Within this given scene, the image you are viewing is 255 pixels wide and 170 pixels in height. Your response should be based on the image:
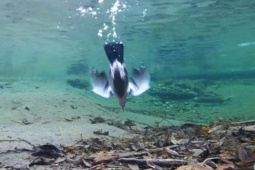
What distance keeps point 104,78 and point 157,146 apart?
1.25 meters

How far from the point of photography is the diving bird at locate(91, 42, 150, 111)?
3415 millimetres

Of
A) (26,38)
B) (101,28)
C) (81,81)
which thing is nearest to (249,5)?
(101,28)

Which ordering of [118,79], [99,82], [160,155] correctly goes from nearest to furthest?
1. [118,79]
2. [160,155]
3. [99,82]

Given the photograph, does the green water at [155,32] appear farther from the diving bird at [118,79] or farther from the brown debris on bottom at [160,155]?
the diving bird at [118,79]

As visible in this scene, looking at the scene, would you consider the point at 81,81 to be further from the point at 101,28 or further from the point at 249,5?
the point at 249,5

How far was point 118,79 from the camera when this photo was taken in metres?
3.40

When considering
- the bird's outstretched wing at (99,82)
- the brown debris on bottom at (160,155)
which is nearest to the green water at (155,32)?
the brown debris on bottom at (160,155)

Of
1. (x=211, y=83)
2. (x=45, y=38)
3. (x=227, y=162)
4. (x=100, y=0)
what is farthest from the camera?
(x=45, y=38)

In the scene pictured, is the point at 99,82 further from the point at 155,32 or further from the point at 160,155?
the point at 155,32

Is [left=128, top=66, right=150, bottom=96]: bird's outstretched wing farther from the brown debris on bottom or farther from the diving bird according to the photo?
the brown debris on bottom

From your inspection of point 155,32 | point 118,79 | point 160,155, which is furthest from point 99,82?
point 155,32

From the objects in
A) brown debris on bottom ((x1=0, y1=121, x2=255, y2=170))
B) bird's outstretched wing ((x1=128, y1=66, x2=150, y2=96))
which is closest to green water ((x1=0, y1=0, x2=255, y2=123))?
brown debris on bottom ((x1=0, y1=121, x2=255, y2=170))

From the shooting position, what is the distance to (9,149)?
167 inches

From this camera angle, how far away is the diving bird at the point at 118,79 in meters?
3.41
